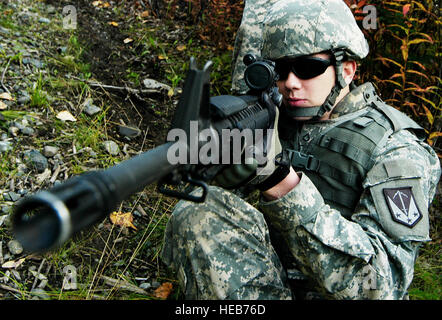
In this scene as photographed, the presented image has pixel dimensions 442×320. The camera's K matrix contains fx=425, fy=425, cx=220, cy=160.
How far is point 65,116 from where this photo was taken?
11.3 feet

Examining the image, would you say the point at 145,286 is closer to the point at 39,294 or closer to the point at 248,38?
the point at 39,294

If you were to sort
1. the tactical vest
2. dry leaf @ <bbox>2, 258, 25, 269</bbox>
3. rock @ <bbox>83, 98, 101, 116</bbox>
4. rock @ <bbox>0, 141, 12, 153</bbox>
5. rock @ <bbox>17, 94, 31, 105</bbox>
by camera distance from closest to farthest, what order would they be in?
the tactical vest < dry leaf @ <bbox>2, 258, 25, 269</bbox> < rock @ <bbox>0, 141, 12, 153</bbox> < rock @ <bbox>17, 94, 31, 105</bbox> < rock @ <bbox>83, 98, 101, 116</bbox>

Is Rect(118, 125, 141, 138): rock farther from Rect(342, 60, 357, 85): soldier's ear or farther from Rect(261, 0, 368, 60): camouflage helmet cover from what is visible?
Rect(342, 60, 357, 85): soldier's ear

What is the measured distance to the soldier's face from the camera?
239 centimetres

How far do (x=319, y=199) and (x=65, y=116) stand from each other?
228 centimetres

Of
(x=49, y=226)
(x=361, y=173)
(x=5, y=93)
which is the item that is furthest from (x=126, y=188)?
(x=5, y=93)

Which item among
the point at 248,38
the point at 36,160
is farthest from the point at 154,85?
the point at 36,160

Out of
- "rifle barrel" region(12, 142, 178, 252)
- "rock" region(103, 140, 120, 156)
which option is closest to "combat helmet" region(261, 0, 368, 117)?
"rock" region(103, 140, 120, 156)

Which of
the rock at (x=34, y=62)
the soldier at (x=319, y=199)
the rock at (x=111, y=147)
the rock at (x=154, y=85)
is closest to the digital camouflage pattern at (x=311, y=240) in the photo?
the soldier at (x=319, y=199)

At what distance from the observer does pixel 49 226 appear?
1.03 metres

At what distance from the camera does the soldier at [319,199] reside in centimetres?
201

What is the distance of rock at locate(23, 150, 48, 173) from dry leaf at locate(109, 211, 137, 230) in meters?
0.60

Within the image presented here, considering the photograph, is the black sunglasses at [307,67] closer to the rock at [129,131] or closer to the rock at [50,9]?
the rock at [129,131]

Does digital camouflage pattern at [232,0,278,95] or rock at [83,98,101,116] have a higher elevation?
digital camouflage pattern at [232,0,278,95]
